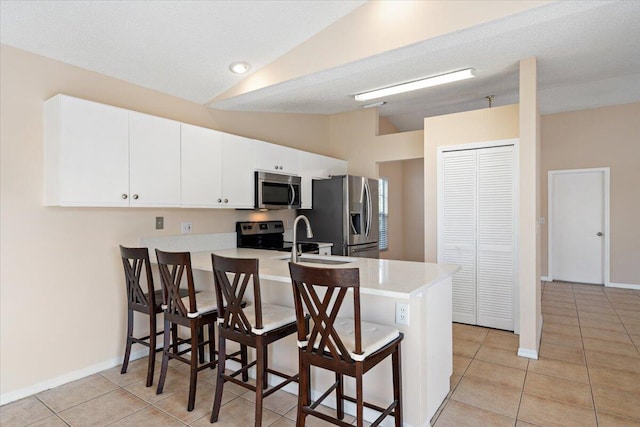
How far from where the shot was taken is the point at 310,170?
4.64m

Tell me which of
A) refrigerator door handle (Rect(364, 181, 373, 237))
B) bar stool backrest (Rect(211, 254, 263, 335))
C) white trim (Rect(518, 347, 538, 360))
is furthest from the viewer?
refrigerator door handle (Rect(364, 181, 373, 237))

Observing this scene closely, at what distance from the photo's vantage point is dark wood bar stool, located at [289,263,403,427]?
1.63m

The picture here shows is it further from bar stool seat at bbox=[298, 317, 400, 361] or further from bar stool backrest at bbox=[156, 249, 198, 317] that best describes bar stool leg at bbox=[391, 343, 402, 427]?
bar stool backrest at bbox=[156, 249, 198, 317]

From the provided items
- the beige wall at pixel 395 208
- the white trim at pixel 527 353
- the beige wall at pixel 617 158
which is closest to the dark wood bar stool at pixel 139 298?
the white trim at pixel 527 353

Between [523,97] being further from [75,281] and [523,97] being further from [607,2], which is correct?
[75,281]

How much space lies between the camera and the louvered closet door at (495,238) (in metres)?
3.77

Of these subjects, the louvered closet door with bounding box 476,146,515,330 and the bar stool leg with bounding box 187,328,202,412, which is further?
the louvered closet door with bounding box 476,146,515,330

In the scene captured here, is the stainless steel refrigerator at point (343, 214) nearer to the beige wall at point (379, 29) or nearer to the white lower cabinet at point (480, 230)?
the white lower cabinet at point (480, 230)

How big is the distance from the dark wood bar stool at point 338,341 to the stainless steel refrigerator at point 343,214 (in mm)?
2560

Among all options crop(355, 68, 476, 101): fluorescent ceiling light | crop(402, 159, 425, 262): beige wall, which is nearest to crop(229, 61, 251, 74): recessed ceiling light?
crop(355, 68, 476, 101): fluorescent ceiling light

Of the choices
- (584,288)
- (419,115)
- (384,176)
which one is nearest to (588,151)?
(584,288)

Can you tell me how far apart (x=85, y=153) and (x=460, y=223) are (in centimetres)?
364

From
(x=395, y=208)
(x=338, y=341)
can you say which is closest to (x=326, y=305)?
(x=338, y=341)

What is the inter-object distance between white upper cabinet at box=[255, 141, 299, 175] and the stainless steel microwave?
72mm
